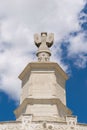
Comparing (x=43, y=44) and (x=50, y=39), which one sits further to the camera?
(x=50, y=39)

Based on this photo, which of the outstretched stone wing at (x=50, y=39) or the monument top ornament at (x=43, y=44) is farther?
the outstretched stone wing at (x=50, y=39)

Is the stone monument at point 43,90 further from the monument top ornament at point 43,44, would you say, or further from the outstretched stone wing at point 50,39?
the outstretched stone wing at point 50,39

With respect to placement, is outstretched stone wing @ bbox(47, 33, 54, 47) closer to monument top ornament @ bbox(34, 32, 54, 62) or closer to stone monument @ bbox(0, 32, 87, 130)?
monument top ornament @ bbox(34, 32, 54, 62)

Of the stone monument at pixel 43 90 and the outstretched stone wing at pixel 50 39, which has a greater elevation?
the outstretched stone wing at pixel 50 39

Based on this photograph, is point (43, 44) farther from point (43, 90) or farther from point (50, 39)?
point (43, 90)

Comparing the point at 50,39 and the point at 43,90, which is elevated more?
the point at 50,39

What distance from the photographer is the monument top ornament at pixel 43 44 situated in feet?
142

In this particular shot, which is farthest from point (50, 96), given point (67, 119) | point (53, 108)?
point (67, 119)

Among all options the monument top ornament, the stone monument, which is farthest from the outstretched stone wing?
the stone monument

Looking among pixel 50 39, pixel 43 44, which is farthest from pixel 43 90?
pixel 50 39

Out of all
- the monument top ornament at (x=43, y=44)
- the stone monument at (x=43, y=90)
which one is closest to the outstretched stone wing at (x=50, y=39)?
the monument top ornament at (x=43, y=44)

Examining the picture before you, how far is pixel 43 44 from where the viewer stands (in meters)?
44.6

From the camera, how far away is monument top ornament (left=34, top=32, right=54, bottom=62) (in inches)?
1709

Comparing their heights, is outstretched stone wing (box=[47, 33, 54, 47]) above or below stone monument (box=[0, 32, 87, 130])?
above
